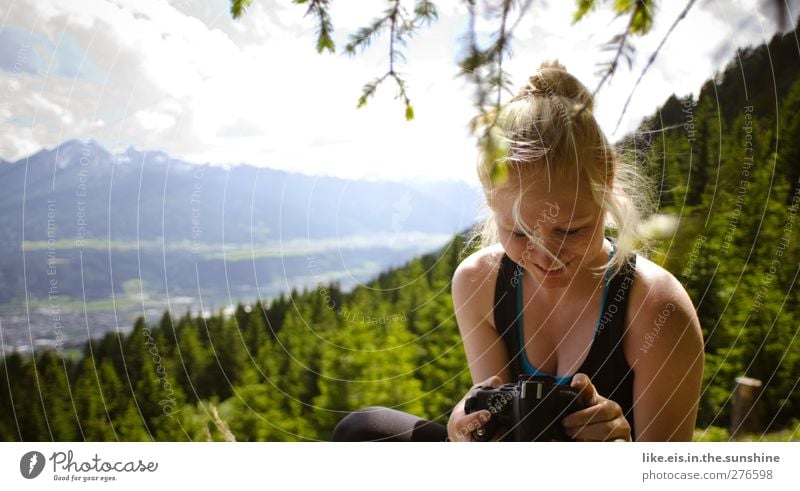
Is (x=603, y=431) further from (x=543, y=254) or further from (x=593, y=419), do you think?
(x=543, y=254)

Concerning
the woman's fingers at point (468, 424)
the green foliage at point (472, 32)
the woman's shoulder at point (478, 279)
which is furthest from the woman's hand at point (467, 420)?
the green foliage at point (472, 32)

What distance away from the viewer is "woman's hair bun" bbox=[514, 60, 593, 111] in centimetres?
84

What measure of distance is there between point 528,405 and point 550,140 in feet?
0.98

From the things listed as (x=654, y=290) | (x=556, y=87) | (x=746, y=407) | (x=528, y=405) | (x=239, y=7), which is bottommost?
(x=746, y=407)

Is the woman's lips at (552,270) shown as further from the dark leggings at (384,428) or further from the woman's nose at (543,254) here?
the dark leggings at (384,428)

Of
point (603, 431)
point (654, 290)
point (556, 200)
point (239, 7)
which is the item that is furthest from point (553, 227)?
point (239, 7)

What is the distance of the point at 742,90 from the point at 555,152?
35 centimetres

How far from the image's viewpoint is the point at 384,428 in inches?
36.3

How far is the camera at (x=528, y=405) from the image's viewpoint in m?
0.76

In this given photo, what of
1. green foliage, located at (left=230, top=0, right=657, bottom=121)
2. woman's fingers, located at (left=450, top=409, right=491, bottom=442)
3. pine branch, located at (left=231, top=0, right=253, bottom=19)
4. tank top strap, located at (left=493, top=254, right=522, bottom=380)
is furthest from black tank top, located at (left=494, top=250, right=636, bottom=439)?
pine branch, located at (left=231, top=0, right=253, bottom=19)

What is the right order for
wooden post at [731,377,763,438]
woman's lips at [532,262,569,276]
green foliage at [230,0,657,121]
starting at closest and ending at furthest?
1. green foliage at [230,0,657,121]
2. woman's lips at [532,262,569,276]
3. wooden post at [731,377,763,438]

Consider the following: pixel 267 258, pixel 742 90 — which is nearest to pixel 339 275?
pixel 267 258

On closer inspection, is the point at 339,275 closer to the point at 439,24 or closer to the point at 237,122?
the point at 237,122
